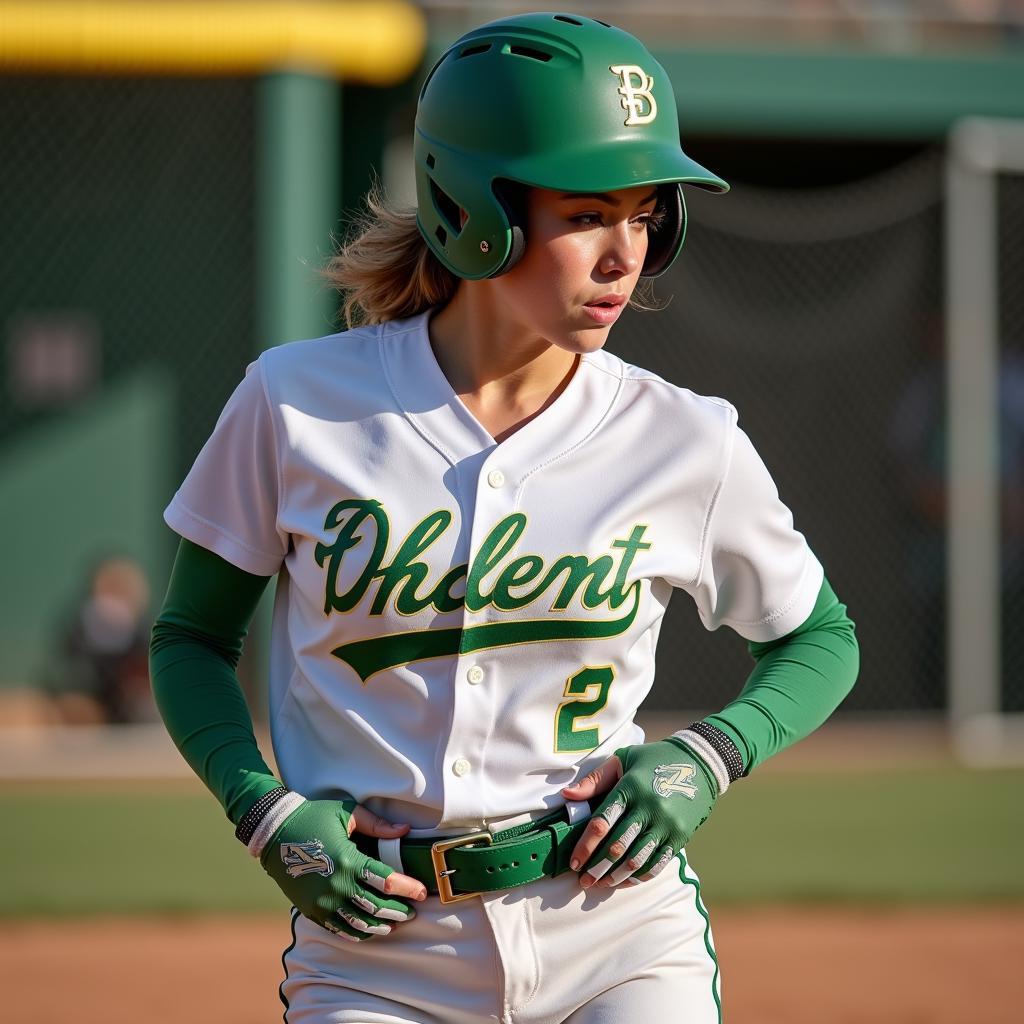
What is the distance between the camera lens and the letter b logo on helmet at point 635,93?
7.62 ft

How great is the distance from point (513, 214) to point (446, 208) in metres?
0.17

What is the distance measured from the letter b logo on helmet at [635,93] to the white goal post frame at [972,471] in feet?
23.7

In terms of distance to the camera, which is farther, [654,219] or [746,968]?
[746,968]

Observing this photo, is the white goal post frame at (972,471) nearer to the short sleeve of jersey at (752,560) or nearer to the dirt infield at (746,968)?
the dirt infield at (746,968)

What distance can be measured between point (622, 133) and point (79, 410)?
9.49 metres

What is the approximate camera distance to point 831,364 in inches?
480

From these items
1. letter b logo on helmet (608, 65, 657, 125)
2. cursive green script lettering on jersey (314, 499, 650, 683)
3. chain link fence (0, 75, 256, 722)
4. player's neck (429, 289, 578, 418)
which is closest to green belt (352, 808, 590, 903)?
cursive green script lettering on jersey (314, 499, 650, 683)

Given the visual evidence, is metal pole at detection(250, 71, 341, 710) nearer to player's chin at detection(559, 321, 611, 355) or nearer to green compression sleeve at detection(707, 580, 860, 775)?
green compression sleeve at detection(707, 580, 860, 775)

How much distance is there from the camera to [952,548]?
943 centimetres

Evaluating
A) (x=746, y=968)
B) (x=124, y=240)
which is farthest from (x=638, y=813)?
(x=124, y=240)

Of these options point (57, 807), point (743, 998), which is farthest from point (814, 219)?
point (743, 998)

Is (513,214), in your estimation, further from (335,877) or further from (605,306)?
(335,877)

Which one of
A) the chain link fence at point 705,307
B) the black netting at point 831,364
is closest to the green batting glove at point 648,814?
the chain link fence at point 705,307

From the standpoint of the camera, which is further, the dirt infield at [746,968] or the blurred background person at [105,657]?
the blurred background person at [105,657]
